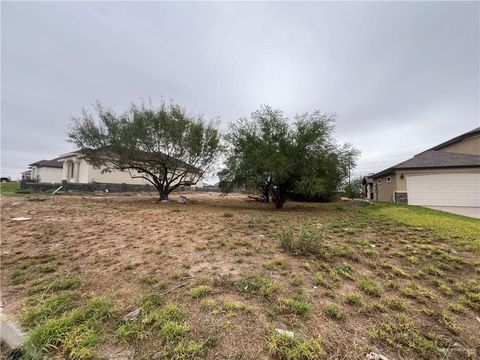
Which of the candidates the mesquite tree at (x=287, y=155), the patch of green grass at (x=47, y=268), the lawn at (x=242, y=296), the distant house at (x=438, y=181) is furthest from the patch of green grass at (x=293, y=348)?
the distant house at (x=438, y=181)

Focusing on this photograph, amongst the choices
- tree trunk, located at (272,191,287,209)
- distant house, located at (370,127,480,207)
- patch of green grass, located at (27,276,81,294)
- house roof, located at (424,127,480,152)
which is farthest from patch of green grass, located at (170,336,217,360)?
house roof, located at (424,127,480,152)

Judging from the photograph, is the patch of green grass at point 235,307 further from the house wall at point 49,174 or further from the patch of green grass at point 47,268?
the house wall at point 49,174

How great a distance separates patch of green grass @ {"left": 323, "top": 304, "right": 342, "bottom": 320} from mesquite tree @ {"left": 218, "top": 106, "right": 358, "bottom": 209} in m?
7.90

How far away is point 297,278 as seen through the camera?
2820 mm

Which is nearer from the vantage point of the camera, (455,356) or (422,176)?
(455,356)

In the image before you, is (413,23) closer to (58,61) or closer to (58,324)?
(58,324)

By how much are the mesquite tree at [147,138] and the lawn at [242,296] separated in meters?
7.75

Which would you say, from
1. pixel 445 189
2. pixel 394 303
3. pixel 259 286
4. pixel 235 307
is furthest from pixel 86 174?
pixel 445 189

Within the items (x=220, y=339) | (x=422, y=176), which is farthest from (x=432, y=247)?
(x=422, y=176)

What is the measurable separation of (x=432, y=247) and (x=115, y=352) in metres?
5.41

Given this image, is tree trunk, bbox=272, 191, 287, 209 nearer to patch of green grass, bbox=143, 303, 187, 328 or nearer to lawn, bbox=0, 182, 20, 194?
patch of green grass, bbox=143, 303, 187, 328

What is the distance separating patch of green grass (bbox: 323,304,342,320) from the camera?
6.89 ft

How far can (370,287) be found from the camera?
264 centimetres

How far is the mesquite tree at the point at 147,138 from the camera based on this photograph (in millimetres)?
11422
